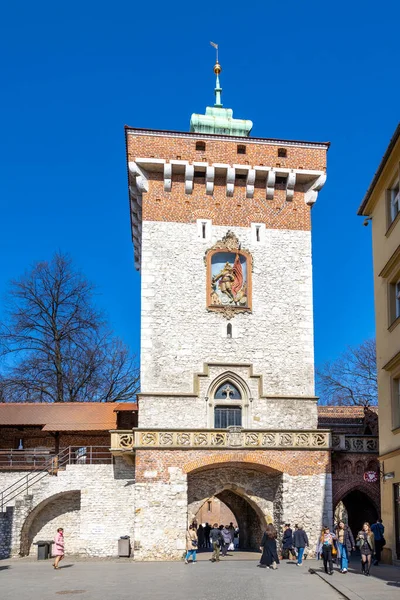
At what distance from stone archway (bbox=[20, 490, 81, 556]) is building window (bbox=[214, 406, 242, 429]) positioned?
6040 millimetres

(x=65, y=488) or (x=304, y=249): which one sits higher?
(x=304, y=249)

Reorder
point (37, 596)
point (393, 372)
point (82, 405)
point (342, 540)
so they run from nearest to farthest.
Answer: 1. point (37, 596)
2. point (342, 540)
3. point (393, 372)
4. point (82, 405)

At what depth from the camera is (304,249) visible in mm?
30859

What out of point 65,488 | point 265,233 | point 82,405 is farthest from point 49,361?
point 265,233

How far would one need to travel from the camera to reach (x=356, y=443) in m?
28.5

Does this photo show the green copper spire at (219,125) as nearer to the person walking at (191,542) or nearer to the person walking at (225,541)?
the person walking at (225,541)

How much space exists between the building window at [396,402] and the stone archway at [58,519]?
12.9m

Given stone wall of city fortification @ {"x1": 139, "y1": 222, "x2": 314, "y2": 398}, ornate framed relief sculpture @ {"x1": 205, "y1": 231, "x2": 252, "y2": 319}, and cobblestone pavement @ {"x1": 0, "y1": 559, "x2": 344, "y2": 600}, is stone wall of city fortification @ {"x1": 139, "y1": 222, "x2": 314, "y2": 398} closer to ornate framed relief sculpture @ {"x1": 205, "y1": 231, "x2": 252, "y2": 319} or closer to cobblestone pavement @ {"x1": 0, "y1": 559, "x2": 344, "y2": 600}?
ornate framed relief sculpture @ {"x1": 205, "y1": 231, "x2": 252, "y2": 319}

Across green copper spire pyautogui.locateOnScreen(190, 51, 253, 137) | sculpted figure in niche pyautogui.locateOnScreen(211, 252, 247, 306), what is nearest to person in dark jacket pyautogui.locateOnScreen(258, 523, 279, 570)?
sculpted figure in niche pyautogui.locateOnScreen(211, 252, 247, 306)

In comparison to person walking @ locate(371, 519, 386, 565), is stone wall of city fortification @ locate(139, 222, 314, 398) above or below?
above

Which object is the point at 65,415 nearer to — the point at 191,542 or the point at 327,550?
the point at 191,542

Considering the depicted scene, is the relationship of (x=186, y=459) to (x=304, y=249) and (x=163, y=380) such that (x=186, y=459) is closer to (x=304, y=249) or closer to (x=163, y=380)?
(x=163, y=380)

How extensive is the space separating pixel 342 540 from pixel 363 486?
7063 millimetres

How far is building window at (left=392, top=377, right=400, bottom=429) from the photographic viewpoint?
74.8 ft
